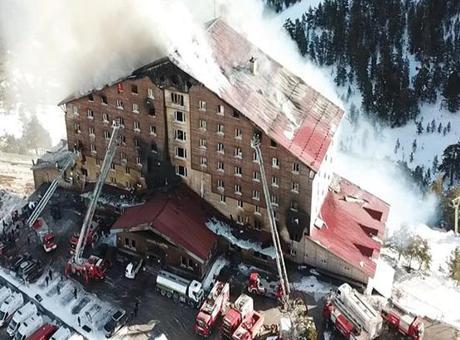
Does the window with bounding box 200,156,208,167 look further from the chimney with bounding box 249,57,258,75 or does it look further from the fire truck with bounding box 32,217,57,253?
the fire truck with bounding box 32,217,57,253

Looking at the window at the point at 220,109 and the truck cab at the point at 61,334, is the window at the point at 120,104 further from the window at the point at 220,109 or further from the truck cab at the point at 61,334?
the truck cab at the point at 61,334

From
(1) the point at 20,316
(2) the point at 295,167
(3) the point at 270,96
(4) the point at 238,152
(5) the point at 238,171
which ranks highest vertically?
(3) the point at 270,96

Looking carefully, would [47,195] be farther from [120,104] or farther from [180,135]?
[180,135]

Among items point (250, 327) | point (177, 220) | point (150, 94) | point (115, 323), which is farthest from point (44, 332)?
point (150, 94)

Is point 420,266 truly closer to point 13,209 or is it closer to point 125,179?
point 125,179

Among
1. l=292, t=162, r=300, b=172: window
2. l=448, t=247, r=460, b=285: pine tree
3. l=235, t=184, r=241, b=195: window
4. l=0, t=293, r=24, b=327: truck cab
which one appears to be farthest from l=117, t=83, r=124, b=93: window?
l=448, t=247, r=460, b=285: pine tree

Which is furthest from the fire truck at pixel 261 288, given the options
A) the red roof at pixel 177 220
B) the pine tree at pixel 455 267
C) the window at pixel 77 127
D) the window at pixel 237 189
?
the window at pixel 77 127
